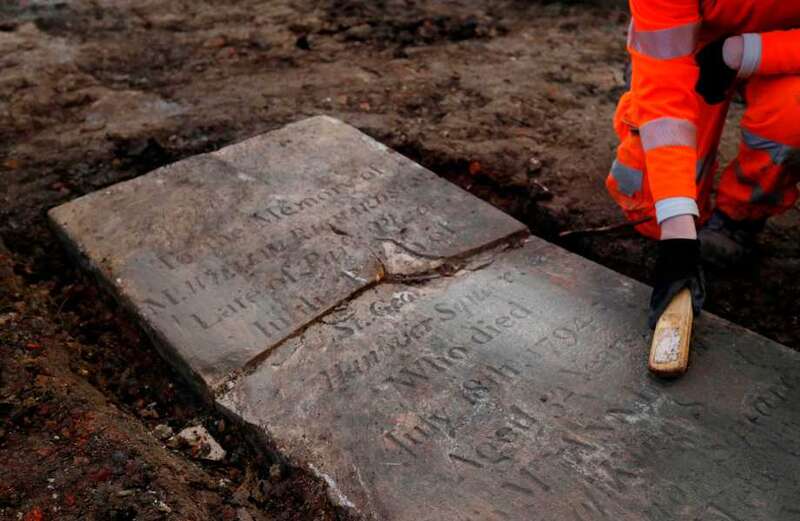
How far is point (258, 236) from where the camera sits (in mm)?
2246

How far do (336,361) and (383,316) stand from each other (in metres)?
0.21

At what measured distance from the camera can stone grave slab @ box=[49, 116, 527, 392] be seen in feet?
6.45

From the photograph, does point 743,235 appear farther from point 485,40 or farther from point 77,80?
point 77,80

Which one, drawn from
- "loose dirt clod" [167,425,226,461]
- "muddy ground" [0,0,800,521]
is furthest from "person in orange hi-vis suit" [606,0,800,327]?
"loose dirt clod" [167,425,226,461]

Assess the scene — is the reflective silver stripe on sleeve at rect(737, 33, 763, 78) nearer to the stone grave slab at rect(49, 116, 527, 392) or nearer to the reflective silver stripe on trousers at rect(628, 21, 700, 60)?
the reflective silver stripe on trousers at rect(628, 21, 700, 60)

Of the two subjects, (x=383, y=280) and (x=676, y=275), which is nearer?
(x=676, y=275)

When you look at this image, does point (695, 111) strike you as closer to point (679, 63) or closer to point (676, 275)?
point (679, 63)

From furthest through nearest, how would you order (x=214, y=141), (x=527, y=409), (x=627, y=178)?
1. (x=214, y=141)
2. (x=627, y=178)
3. (x=527, y=409)

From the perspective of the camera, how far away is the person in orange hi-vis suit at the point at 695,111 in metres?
1.86

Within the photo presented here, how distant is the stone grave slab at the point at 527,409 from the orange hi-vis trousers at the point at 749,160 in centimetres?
35

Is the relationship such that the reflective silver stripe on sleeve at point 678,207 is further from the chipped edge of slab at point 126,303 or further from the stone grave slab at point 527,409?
the chipped edge of slab at point 126,303

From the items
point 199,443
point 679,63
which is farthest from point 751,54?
point 199,443

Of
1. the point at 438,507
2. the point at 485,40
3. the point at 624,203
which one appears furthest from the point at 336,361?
the point at 485,40

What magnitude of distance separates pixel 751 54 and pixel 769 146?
0.92 feet
